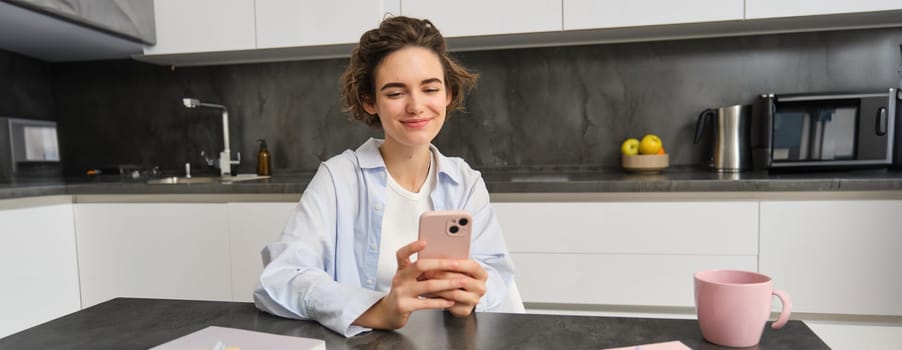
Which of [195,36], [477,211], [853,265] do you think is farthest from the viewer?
[195,36]

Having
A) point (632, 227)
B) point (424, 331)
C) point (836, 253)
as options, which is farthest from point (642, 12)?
point (424, 331)

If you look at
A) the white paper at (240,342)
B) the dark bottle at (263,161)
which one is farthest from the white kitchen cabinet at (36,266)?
the white paper at (240,342)

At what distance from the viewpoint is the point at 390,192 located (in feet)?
3.78

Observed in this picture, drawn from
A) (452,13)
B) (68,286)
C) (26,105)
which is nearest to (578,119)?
(452,13)

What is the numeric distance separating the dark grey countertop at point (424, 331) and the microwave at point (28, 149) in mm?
2064

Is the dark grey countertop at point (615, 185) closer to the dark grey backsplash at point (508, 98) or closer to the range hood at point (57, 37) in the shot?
the dark grey backsplash at point (508, 98)

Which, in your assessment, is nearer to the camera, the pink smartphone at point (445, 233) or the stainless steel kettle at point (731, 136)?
the pink smartphone at point (445, 233)

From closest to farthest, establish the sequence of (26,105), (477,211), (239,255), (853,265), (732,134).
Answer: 1. (477,211)
2. (853,265)
3. (239,255)
4. (732,134)
5. (26,105)

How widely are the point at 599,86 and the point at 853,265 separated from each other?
113 centimetres

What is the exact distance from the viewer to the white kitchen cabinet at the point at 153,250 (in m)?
2.06

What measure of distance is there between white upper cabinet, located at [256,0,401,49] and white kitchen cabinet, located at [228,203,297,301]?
2.28ft

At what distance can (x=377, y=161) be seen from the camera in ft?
3.73

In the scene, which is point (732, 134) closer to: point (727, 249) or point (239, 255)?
point (727, 249)

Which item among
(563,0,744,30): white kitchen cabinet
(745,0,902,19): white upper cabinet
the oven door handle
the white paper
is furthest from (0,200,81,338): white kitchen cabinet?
the oven door handle
